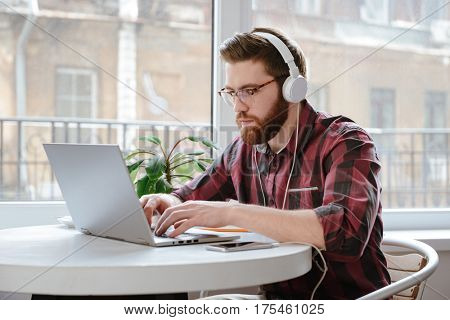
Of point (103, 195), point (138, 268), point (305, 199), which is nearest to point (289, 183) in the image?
point (305, 199)

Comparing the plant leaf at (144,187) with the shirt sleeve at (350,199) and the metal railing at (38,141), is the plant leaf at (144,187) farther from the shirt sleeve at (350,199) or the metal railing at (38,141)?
the shirt sleeve at (350,199)

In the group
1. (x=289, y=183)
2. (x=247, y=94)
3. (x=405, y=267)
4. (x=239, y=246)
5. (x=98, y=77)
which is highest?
(x=98, y=77)

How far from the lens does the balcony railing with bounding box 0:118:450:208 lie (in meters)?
→ 2.38

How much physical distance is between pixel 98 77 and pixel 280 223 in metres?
1.29

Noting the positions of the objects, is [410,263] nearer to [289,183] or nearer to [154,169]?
[289,183]

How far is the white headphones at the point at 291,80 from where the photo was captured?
5.24 feet

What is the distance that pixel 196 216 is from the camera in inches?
52.2

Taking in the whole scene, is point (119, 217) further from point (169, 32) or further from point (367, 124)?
point (367, 124)

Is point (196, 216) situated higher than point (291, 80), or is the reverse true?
point (291, 80)

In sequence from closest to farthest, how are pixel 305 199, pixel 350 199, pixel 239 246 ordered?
pixel 239 246 → pixel 350 199 → pixel 305 199

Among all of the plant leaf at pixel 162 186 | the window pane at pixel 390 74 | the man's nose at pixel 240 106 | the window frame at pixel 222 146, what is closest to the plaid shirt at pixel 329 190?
the man's nose at pixel 240 106

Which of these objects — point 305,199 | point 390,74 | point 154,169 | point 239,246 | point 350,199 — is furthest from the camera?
point 390,74

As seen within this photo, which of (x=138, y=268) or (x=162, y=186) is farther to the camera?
(x=162, y=186)

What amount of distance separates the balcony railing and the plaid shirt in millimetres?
701
